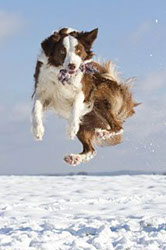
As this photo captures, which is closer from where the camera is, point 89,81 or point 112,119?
point 89,81

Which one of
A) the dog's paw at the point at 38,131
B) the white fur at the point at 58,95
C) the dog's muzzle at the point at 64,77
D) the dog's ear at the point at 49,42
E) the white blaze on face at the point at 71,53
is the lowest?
the dog's paw at the point at 38,131

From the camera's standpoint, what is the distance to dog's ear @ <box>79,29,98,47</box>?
8.38 meters

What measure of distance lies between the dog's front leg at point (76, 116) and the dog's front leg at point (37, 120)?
40 centimetres

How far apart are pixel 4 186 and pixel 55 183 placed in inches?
67.8

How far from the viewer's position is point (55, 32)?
8.39 m

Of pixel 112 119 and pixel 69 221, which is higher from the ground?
pixel 112 119

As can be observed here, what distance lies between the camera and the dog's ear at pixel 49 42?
327 inches

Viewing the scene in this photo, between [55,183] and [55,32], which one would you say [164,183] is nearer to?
[55,183]

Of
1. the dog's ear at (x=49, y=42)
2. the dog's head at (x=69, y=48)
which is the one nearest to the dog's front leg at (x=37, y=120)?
the dog's head at (x=69, y=48)

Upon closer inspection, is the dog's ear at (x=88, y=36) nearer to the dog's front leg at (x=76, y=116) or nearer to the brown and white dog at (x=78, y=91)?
the brown and white dog at (x=78, y=91)

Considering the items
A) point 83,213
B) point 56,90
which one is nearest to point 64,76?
point 56,90

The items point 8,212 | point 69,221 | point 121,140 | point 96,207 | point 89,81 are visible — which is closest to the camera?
point 89,81

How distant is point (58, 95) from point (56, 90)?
0.08 m

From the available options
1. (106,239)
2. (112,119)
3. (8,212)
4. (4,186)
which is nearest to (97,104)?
(112,119)
